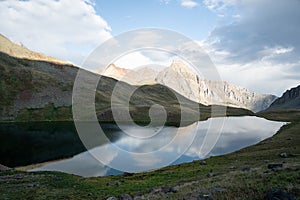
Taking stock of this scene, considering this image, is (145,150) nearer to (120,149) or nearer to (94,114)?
(120,149)

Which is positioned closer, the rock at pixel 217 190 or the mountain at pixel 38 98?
the rock at pixel 217 190

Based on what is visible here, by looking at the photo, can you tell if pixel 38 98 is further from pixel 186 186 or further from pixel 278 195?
pixel 278 195

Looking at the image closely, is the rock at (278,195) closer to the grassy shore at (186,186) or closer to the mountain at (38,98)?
the grassy shore at (186,186)

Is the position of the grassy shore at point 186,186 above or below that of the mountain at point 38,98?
below

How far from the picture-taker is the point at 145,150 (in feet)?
202

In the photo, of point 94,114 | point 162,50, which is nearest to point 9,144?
point 162,50

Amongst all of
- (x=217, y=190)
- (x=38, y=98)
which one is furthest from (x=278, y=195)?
(x=38, y=98)

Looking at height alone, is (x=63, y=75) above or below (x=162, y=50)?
above

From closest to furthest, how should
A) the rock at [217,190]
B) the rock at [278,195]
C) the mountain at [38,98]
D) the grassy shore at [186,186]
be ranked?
the rock at [278,195] < the grassy shore at [186,186] < the rock at [217,190] < the mountain at [38,98]

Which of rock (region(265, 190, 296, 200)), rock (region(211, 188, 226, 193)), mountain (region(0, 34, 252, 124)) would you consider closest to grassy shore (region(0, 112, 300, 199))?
rock (region(211, 188, 226, 193))

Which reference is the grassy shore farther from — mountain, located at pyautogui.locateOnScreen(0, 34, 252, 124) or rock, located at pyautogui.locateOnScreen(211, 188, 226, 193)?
mountain, located at pyautogui.locateOnScreen(0, 34, 252, 124)

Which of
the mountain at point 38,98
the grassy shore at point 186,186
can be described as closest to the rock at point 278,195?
the grassy shore at point 186,186

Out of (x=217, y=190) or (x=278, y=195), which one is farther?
(x=217, y=190)

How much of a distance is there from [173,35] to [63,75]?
537 feet
